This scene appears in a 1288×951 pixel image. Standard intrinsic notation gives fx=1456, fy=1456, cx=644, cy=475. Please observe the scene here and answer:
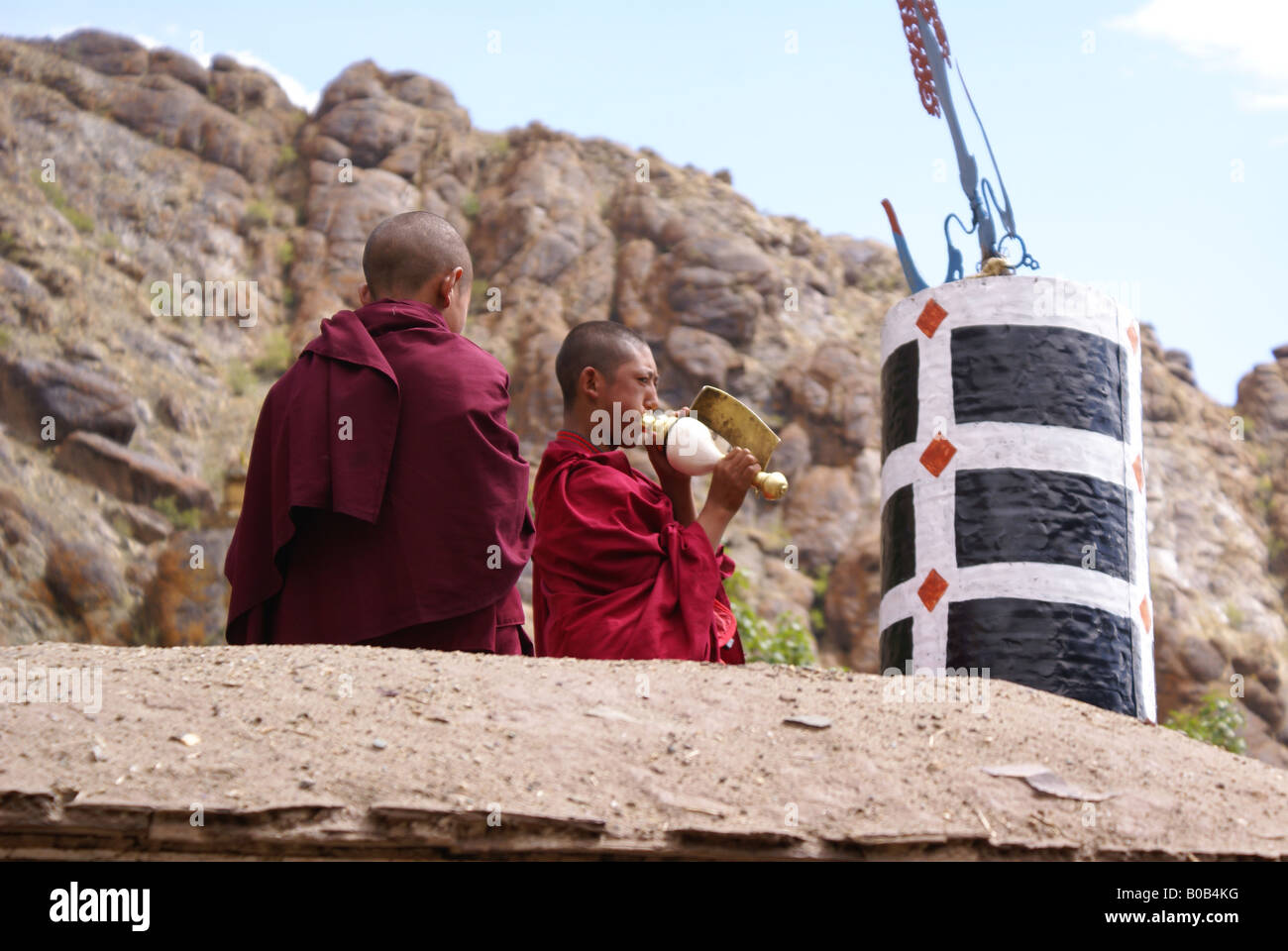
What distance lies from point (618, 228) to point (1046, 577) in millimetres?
21355

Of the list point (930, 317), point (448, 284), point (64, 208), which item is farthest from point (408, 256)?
point (64, 208)

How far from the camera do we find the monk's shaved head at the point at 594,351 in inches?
191

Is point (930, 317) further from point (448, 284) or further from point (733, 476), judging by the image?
point (448, 284)

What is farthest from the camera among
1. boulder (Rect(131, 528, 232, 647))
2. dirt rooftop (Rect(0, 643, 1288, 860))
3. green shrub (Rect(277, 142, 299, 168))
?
green shrub (Rect(277, 142, 299, 168))

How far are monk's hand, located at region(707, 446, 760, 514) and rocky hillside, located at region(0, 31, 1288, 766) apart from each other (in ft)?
43.4

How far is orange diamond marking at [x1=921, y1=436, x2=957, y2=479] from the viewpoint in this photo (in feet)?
15.2

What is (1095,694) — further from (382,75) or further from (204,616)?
(382,75)

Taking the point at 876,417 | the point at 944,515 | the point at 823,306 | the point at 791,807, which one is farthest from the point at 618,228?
the point at 791,807

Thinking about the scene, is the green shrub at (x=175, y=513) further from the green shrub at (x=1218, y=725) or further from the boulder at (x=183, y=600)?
the green shrub at (x=1218, y=725)

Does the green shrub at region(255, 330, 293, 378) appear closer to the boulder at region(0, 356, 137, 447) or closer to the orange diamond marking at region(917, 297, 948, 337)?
the boulder at region(0, 356, 137, 447)

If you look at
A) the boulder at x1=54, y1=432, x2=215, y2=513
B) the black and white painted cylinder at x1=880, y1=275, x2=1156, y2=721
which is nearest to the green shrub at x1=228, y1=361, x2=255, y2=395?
the boulder at x1=54, y1=432, x2=215, y2=513

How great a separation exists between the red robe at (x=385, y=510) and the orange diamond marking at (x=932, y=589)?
1.26 metres

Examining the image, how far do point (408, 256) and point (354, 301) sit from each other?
61.9 ft

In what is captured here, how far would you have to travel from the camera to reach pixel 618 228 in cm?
2522
